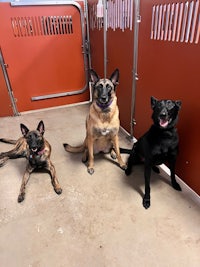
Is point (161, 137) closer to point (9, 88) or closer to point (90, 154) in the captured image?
point (90, 154)

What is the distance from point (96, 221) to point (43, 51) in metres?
2.39

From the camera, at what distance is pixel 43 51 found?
279cm

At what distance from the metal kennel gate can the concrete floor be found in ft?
4.70

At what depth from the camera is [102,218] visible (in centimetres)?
139

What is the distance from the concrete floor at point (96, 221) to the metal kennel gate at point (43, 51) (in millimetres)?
1431

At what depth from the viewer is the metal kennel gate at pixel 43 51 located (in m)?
2.55

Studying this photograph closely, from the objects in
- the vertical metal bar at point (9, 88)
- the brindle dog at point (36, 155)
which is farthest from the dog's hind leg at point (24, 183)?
the vertical metal bar at point (9, 88)

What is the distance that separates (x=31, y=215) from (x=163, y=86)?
1.41 metres

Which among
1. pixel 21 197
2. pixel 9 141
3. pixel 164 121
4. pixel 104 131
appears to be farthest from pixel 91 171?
pixel 9 141

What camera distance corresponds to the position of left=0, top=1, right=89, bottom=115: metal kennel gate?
2.55 meters

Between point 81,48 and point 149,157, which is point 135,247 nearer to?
point 149,157

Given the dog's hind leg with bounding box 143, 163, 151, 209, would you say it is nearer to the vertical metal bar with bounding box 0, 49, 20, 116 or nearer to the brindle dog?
the brindle dog

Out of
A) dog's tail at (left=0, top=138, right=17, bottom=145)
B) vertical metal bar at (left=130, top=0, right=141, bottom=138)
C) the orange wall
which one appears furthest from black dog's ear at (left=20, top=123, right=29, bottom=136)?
the orange wall

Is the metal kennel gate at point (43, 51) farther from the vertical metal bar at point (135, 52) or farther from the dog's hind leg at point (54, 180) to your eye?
the dog's hind leg at point (54, 180)
